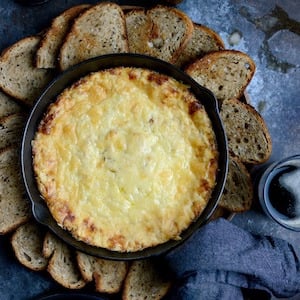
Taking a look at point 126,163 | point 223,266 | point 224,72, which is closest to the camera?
point 126,163

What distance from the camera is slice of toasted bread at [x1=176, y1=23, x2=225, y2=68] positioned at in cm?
379

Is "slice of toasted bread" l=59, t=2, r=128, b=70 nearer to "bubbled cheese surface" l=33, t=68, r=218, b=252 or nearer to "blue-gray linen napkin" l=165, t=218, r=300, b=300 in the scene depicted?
"bubbled cheese surface" l=33, t=68, r=218, b=252

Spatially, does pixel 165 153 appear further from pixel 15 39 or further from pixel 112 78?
pixel 15 39

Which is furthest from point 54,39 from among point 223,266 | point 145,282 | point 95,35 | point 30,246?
point 223,266

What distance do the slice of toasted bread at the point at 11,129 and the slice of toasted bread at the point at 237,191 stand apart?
122cm

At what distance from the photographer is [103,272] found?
12.4ft

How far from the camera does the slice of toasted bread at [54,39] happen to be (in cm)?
373

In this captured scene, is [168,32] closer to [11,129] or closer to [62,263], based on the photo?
[11,129]

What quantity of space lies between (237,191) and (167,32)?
1.00 metres

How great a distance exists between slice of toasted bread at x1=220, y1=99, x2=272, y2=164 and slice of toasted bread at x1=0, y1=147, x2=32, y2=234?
1.22m

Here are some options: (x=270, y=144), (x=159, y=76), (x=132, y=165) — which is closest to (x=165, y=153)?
(x=132, y=165)

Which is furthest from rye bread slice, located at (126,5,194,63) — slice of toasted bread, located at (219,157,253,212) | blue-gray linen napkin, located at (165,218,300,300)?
blue-gray linen napkin, located at (165,218,300,300)

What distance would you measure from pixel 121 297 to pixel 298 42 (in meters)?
1.90

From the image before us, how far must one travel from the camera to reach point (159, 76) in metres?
3.57
